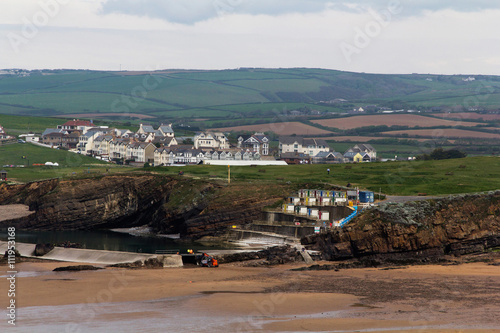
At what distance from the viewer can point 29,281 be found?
4594 centimetres

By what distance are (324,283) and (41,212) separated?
2088 inches

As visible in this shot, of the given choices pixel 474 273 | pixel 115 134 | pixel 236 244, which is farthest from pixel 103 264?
pixel 115 134

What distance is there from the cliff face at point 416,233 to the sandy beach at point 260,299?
489cm

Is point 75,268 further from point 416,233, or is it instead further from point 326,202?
point 416,233

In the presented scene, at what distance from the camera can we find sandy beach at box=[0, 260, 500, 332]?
32.3 metres

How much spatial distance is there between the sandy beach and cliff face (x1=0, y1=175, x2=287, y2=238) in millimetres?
25389

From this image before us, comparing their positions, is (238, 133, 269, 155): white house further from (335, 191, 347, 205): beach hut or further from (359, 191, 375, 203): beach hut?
(359, 191, 375, 203): beach hut

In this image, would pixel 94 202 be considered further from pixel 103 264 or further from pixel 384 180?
pixel 384 180

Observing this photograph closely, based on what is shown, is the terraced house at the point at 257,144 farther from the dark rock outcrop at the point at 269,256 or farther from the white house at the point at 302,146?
the dark rock outcrop at the point at 269,256

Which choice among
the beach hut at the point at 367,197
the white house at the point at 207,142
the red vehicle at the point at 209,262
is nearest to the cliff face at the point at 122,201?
the beach hut at the point at 367,197

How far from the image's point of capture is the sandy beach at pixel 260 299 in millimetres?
32344

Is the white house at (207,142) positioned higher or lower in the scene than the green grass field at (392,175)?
higher

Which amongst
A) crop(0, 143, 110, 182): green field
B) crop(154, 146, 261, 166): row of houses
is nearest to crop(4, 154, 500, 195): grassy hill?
crop(0, 143, 110, 182): green field

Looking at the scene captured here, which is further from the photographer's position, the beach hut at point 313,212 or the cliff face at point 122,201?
the cliff face at point 122,201
